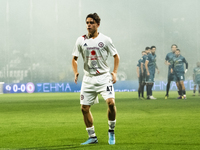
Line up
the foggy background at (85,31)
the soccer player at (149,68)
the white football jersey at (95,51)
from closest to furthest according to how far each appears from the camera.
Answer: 1. the white football jersey at (95,51)
2. the soccer player at (149,68)
3. the foggy background at (85,31)

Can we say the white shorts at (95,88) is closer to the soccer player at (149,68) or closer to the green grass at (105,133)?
the green grass at (105,133)

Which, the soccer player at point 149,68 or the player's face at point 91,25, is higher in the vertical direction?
the player's face at point 91,25

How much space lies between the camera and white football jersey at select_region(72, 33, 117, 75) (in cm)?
695

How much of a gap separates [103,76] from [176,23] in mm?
44970

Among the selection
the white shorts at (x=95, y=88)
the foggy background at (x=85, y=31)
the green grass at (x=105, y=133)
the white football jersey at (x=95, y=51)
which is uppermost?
the foggy background at (x=85, y=31)


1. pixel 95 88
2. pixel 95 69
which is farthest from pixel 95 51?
pixel 95 88

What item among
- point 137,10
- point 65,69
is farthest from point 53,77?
point 137,10

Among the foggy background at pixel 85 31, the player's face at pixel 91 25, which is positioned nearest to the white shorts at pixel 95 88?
the player's face at pixel 91 25

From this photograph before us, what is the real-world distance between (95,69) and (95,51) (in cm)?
29

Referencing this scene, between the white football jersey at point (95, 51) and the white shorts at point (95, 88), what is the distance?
95mm

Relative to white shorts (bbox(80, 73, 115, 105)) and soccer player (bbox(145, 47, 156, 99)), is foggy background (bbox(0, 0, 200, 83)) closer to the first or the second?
soccer player (bbox(145, 47, 156, 99))

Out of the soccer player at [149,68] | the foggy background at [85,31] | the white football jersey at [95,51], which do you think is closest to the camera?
the white football jersey at [95,51]

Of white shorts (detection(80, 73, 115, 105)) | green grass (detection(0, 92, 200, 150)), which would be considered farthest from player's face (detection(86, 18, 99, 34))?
green grass (detection(0, 92, 200, 150))

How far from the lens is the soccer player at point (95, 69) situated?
6957 mm
